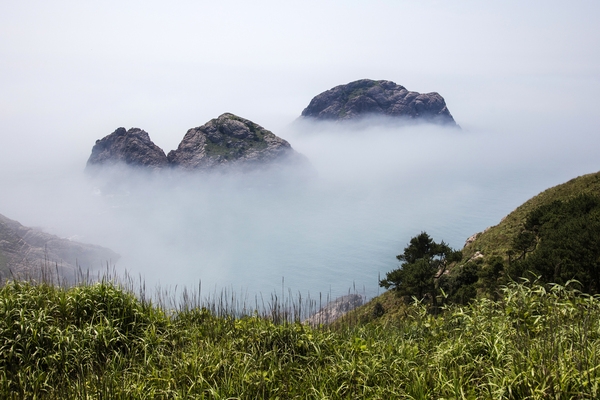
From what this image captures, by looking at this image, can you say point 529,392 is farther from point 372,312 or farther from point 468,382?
point 372,312

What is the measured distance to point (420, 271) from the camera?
34.3m

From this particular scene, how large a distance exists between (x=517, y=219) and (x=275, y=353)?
4310 centimetres

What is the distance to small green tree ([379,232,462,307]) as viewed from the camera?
111 ft

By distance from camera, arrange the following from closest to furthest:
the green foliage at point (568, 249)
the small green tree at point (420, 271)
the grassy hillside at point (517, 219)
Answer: the green foliage at point (568, 249), the small green tree at point (420, 271), the grassy hillside at point (517, 219)

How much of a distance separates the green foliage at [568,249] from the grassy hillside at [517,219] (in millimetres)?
7700

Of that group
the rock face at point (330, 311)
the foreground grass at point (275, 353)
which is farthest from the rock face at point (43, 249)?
the foreground grass at point (275, 353)

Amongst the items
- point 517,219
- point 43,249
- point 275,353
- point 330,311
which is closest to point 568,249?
point 330,311

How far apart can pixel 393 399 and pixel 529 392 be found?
78.8 inches

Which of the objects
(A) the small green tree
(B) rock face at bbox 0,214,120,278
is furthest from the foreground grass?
(B) rock face at bbox 0,214,120,278

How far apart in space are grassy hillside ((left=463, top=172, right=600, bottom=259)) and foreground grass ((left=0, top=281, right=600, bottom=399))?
30633mm

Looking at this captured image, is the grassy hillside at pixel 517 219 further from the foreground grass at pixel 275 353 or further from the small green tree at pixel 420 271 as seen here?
the foreground grass at pixel 275 353

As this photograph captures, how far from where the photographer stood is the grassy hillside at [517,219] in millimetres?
38000

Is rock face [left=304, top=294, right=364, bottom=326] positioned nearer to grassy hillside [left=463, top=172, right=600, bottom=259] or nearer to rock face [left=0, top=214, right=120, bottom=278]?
grassy hillside [left=463, top=172, right=600, bottom=259]

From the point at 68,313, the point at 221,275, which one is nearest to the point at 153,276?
the point at 221,275
